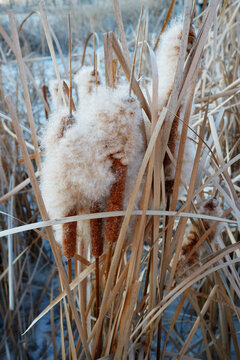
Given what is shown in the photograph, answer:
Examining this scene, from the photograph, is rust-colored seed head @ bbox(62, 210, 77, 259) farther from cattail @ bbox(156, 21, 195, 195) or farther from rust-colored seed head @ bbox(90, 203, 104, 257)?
cattail @ bbox(156, 21, 195, 195)

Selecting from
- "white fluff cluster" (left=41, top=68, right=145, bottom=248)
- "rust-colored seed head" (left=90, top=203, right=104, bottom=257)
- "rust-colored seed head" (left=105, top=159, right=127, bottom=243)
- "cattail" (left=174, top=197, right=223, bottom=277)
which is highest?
"white fluff cluster" (left=41, top=68, right=145, bottom=248)

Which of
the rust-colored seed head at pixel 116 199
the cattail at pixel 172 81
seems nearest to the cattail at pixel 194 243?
the cattail at pixel 172 81

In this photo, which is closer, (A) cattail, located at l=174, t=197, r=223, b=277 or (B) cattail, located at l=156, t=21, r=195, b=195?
(B) cattail, located at l=156, t=21, r=195, b=195

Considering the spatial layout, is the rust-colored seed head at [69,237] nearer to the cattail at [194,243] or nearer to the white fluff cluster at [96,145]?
the white fluff cluster at [96,145]

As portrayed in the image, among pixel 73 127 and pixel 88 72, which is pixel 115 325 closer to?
pixel 73 127

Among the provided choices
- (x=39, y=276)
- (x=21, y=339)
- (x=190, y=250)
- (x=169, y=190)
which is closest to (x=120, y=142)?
(x=169, y=190)

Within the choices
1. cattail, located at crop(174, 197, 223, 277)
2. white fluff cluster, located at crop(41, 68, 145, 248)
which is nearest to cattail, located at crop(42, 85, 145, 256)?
white fluff cluster, located at crop(41, 68, 145, 248)

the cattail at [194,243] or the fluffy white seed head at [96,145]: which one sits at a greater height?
the fluffy white seed head at [96,145]
